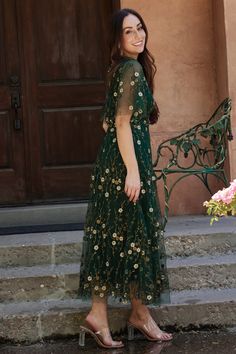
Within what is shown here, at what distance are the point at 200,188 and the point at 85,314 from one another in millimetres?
2453

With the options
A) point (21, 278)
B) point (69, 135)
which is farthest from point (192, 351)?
point (69, 135)

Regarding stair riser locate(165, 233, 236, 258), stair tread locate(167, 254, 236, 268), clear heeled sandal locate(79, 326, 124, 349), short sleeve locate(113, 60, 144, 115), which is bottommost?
clear heeled sandal locate(79, 326, 124, 349)

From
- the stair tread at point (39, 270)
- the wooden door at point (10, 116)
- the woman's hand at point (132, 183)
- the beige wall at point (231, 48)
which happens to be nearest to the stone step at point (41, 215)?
the wooden door at point (10, 116)

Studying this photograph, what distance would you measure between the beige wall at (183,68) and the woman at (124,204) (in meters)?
2.34

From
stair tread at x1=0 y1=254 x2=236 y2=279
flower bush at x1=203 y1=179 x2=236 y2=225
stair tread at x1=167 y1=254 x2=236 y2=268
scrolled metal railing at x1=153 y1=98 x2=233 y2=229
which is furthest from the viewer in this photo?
scrolled metal railing at x1=153 y1=98 x2=233 y2=229

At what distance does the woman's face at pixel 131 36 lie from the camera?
436 cm

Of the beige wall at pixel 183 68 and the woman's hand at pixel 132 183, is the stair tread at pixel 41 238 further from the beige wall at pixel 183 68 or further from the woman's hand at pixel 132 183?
the woman's hand at pixel 132 183

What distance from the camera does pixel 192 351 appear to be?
4438 mm

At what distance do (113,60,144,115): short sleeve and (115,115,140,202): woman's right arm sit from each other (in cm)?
5

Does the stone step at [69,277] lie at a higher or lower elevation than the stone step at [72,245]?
lower

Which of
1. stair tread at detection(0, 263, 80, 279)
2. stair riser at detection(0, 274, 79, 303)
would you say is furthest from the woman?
stair tread at detection(0, 263, 80, 279)

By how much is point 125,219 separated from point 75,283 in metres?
0.96

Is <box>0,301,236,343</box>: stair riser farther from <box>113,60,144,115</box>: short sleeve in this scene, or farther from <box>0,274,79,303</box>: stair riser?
<box>113,60,144,115</box>: short sleeve

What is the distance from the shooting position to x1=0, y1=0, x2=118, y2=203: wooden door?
7.02 m
